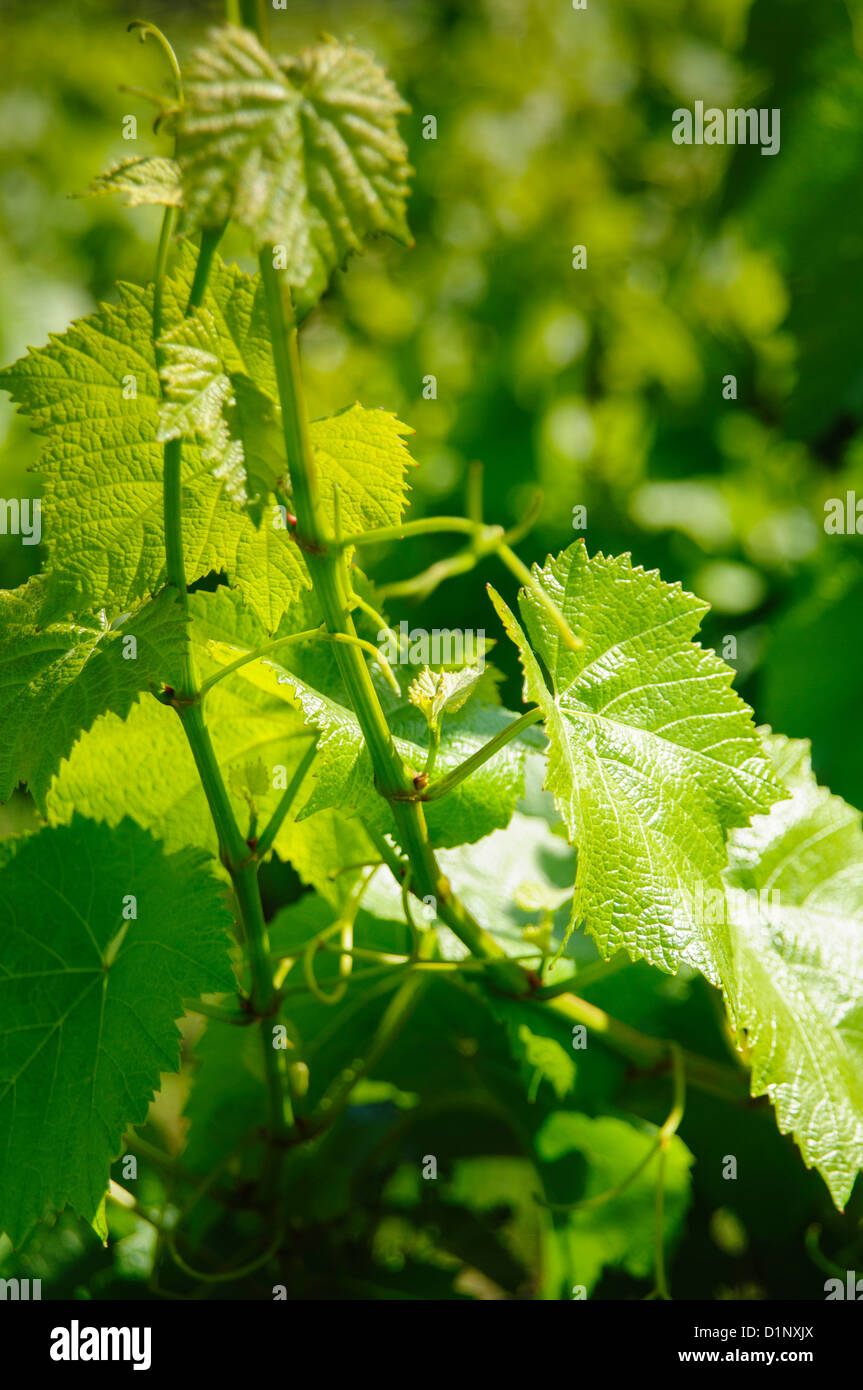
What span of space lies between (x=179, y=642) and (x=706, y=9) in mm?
2122

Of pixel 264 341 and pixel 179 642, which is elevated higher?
pixel 264 341

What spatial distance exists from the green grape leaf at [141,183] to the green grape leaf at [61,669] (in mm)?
170

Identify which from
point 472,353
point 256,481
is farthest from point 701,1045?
point 472,353

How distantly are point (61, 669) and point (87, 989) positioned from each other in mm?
178

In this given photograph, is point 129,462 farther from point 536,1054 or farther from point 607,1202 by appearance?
point 607,1202

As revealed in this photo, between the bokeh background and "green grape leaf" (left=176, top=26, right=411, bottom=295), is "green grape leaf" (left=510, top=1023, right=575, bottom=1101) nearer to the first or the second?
the bokeh background

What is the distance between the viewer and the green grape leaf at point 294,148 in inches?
14.9

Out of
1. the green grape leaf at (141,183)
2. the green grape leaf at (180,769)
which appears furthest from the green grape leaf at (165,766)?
the green grape leaf at (141,183)

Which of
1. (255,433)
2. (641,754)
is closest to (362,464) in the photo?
(255,433)

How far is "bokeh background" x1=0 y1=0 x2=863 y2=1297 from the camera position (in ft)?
3.92

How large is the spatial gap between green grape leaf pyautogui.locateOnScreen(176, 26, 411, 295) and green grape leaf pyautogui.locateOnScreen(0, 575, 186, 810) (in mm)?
184

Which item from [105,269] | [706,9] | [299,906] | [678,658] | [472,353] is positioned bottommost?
[299,906]
